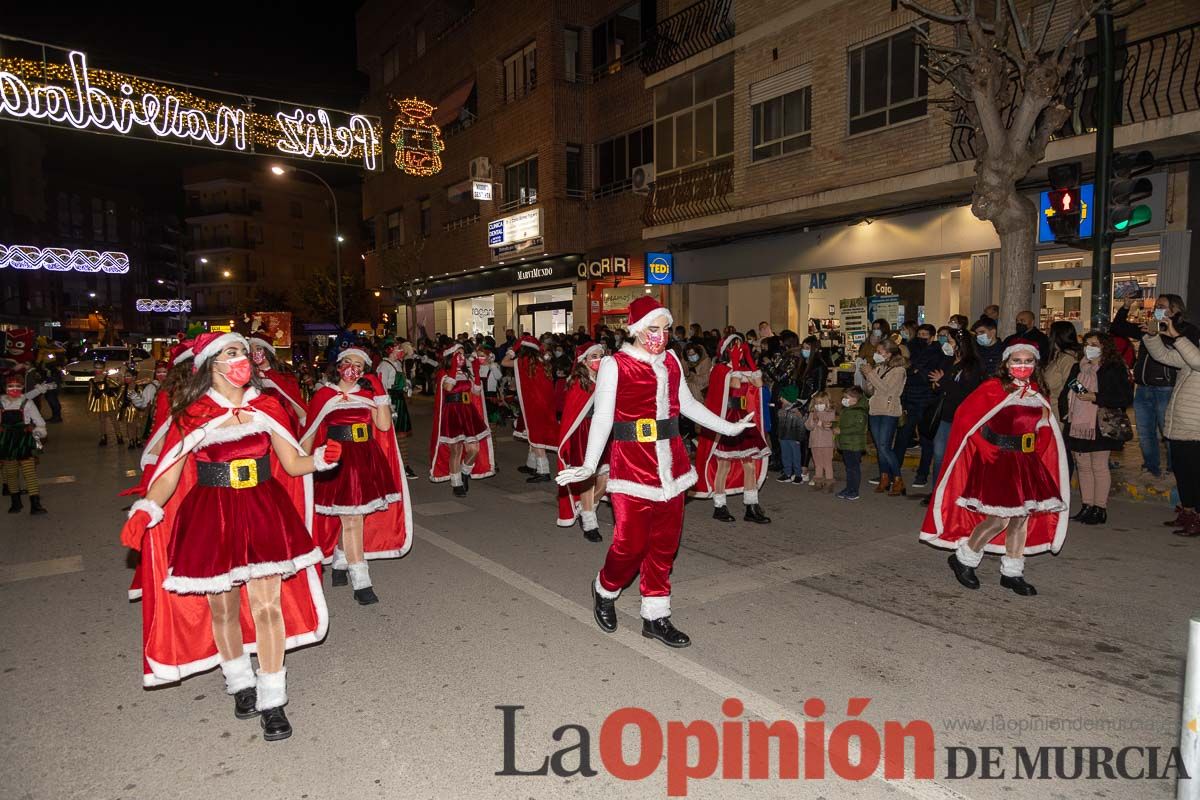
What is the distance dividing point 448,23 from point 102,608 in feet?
99.4

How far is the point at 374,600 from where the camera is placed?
18.9 feet

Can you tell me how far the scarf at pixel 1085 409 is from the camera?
7910mm

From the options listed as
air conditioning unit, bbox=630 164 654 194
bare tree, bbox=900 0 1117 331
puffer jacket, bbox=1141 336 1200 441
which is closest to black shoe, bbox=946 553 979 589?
puffer jacket, bbox=1141 336 1200 441

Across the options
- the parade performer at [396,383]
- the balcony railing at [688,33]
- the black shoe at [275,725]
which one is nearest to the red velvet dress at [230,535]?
the black shoe at [275,725]

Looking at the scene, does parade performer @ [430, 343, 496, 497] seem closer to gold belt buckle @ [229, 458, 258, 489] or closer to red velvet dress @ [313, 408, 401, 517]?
red velvet dress @ [313, 408, 401, 517]

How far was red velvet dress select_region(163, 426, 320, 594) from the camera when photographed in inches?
147

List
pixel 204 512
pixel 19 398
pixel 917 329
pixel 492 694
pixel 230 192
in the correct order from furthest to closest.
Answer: pixel 230 192, pixel 917 329, pixel 19 398, pixel 492 694, pixel 204 512

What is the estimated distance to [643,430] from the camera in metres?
4.88

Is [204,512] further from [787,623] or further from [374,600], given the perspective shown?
[787,623]

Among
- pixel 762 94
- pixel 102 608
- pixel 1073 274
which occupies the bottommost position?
pixel 102 608

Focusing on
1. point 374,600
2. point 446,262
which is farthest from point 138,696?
point 446,262

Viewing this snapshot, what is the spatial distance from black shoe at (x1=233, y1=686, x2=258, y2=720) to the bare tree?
402 inches

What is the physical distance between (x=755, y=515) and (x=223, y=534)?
5644 millimetres

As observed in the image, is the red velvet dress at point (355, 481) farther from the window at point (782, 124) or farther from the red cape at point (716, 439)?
the window at point (782, 124)
